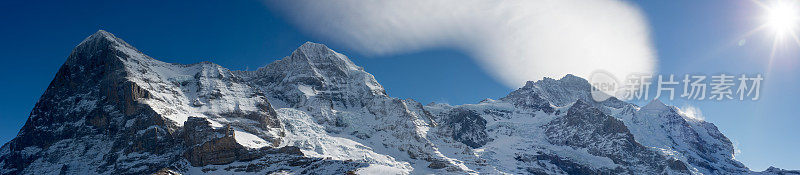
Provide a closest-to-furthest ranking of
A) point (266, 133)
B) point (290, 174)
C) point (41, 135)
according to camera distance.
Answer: point (290, 174)
point (41, 135)
point (266, 133)

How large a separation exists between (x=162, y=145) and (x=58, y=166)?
103 ft

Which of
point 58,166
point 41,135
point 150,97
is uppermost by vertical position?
point 150,97

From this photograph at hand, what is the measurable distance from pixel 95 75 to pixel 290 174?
9897 centimetres

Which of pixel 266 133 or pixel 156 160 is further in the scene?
pixel 266 133

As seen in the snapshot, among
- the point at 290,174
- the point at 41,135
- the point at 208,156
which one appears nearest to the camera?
the point at 290,174

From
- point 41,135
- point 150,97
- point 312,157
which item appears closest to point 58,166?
point 41,135

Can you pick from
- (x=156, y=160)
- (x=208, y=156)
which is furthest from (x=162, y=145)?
(x=208, y=156)

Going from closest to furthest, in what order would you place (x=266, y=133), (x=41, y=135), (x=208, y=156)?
1. (x=208, y=156)
2. (x=41, y=135)
3. (x=266, y=133)

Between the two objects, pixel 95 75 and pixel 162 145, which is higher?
pixel 95 75

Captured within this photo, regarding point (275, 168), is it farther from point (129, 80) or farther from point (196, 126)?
point (129, 80)

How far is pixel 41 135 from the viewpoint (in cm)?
17412

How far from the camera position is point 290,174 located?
15062cm

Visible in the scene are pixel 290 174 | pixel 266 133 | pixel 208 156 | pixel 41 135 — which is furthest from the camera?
pixel 266 133

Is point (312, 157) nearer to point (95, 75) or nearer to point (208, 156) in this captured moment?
point (208, 156)
